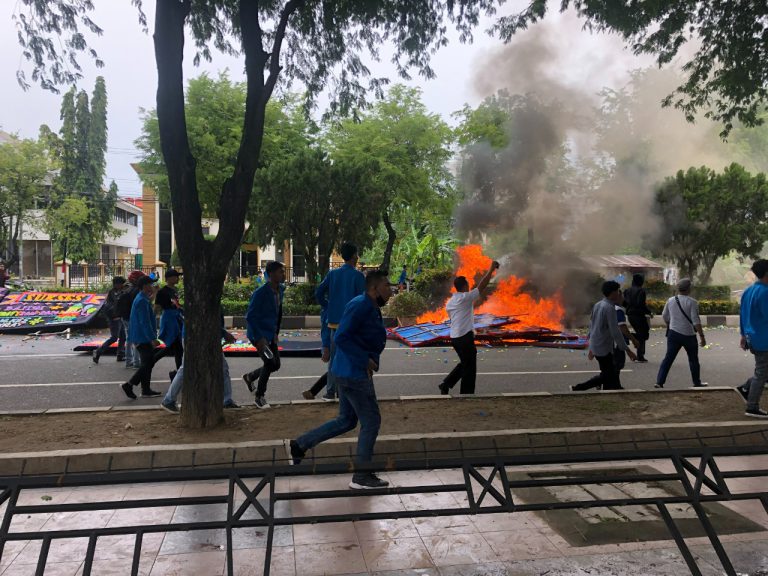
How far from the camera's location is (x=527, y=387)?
8.31 meters

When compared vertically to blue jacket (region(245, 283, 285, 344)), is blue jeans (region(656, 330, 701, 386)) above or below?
below

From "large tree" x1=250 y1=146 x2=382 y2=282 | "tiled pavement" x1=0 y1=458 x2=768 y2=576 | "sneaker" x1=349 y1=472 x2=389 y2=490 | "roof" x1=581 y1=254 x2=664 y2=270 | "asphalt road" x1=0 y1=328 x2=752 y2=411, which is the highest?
"large tree" x1=250 y1=146 x2=382 y2=282

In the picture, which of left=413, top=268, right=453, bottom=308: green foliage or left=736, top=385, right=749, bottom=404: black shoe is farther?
left=413, top=268, right=453, bottom=308: green foliage

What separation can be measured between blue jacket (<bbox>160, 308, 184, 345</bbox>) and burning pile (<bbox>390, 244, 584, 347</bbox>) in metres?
6.07

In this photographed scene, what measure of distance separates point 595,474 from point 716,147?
81.5ft

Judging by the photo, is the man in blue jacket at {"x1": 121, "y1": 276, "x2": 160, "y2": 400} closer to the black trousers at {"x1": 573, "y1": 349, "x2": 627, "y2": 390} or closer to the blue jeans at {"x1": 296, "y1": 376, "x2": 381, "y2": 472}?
the blue jeans at {"x1": 296, "y1": 376, "x2": 381, "y2": 472}

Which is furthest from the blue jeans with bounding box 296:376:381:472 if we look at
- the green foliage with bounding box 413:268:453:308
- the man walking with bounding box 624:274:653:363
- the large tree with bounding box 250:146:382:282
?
the large tree with bounding box 250:146:382:282

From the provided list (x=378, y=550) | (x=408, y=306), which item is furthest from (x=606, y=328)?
(x=408, y=306)

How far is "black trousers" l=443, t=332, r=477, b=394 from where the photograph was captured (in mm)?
6832

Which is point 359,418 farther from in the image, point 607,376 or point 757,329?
point 757,329

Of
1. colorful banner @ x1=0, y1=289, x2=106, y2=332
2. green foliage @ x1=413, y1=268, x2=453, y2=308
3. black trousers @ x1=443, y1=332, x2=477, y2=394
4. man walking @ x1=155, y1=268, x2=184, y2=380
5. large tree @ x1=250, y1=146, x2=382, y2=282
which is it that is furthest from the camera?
large tree @ x1=250, y1=146, x2=382, y2=282

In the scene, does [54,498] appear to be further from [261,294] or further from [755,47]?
[755,47]

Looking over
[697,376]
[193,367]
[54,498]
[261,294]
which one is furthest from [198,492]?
[697,376]

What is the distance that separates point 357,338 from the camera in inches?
169
